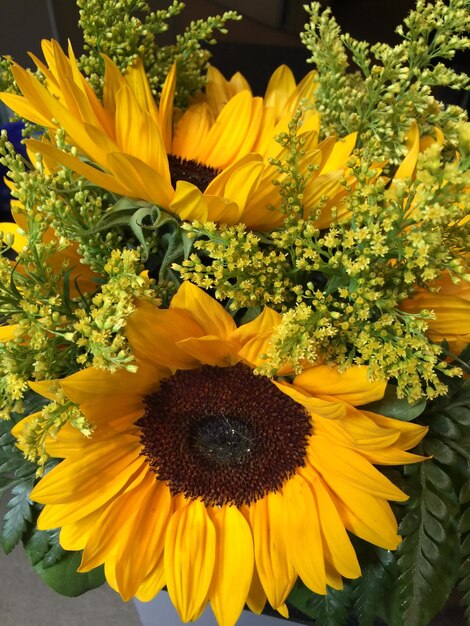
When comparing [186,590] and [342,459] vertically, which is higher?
[342,459]

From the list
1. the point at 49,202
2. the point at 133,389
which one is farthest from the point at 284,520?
the point at 49,202

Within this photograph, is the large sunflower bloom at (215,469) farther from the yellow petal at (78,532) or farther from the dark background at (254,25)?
the dark background at (254,25)

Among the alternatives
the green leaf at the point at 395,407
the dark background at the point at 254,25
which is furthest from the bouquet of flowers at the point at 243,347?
the dark background at the point at 254,25

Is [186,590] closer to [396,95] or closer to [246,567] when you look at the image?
[246,567]

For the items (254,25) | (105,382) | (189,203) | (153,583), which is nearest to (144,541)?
(153,583)

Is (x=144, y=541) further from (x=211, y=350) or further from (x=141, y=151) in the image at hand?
(x=141, y=151)
